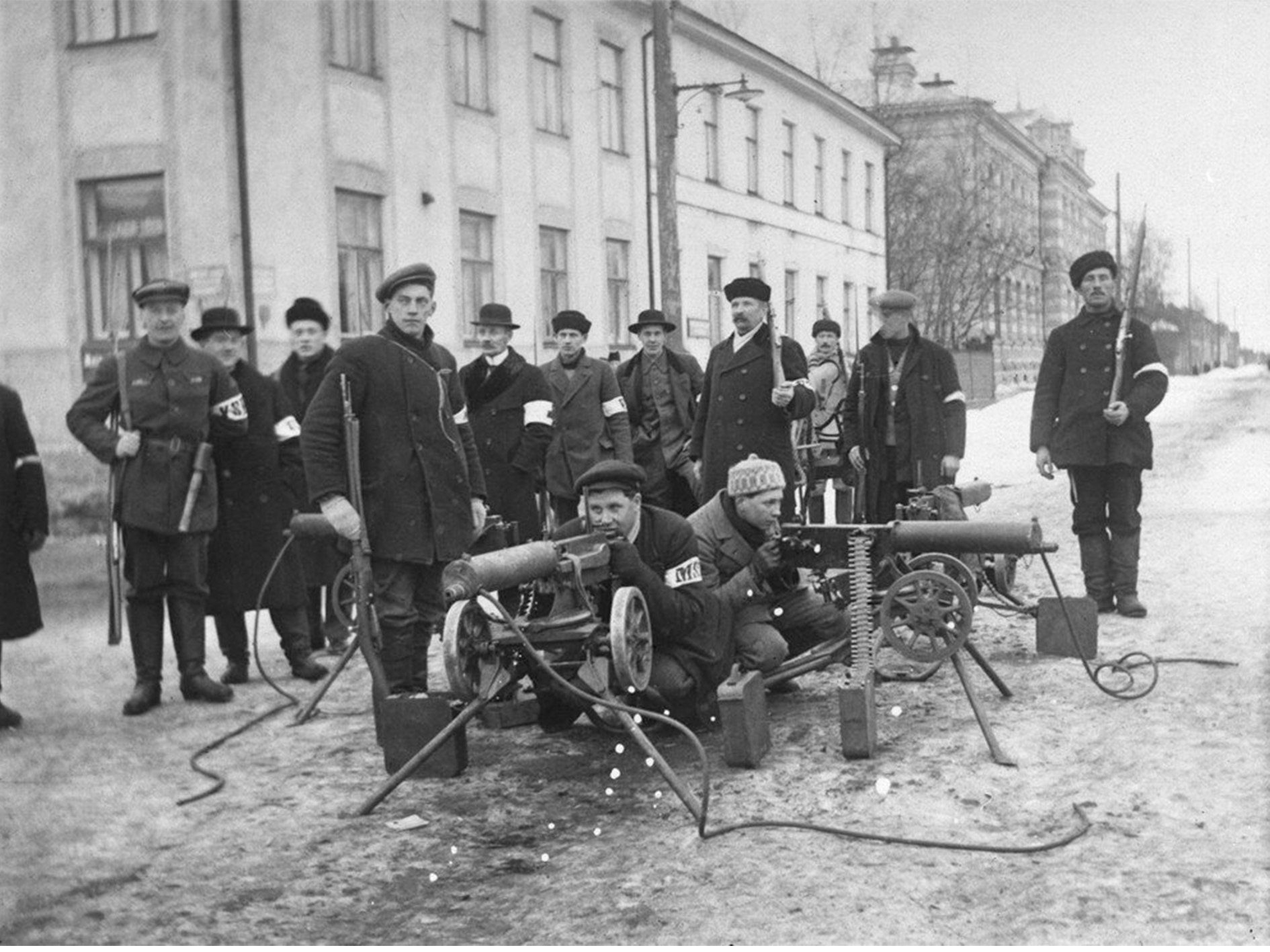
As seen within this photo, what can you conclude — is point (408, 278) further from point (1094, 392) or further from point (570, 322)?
point (1094, 392)

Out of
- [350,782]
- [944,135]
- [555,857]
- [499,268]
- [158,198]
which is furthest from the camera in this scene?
[499,268]

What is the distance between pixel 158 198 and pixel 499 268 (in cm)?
469

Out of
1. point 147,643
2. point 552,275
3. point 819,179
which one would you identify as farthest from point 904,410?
point 819,179

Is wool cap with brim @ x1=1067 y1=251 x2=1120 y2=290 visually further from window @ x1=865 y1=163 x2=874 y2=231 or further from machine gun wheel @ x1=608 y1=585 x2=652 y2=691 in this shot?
machine gun wheel @ x1=608 y1=585 x2=652 y2=691

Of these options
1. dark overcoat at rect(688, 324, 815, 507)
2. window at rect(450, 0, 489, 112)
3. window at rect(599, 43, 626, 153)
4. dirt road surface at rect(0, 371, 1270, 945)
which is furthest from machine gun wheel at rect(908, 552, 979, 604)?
window at rect(599, 43, 626, 153)

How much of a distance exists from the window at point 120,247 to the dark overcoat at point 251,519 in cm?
85

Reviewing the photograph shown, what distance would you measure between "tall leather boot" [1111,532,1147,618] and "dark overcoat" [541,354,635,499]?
9.23 ft

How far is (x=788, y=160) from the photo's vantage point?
48.9 feet

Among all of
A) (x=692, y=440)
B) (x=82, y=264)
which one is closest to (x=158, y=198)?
(x=82, y=264)

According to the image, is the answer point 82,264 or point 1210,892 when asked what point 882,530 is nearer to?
point 1210,892

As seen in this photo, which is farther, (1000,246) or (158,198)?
(1000,246)

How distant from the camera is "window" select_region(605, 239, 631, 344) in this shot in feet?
40.1

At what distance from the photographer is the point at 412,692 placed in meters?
5.37

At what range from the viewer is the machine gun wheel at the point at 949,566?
5.28m
